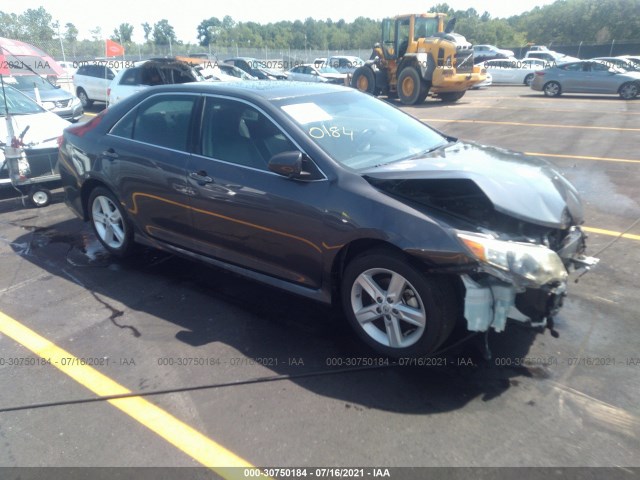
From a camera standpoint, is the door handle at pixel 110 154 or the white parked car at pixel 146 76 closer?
the door handle at pixel 110 154

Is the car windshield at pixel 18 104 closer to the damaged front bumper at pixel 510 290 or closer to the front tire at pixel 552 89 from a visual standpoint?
the damaged front bumper at pixel 510 290

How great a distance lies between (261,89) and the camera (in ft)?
13.9

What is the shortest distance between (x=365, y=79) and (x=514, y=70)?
36.2 ft

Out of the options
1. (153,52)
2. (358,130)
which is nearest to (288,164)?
(358,130)

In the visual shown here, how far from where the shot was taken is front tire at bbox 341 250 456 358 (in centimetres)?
312

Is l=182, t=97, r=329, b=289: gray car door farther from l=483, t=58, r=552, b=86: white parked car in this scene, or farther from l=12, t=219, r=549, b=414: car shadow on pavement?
l=483, t=58, r=552, b=86: white parked car

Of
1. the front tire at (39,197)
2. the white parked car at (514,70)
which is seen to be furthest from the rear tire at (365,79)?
the front tire at (39,197)

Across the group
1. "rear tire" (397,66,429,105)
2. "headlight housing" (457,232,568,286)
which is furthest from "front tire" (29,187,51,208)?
"rear tire" (397,66,429,105)

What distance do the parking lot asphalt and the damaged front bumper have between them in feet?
1.39

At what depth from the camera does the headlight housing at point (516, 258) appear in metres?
2.96

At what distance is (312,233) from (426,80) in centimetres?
1596

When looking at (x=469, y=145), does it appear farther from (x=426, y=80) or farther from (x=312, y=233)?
(x=426, y=80)

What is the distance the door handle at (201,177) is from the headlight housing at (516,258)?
199cm

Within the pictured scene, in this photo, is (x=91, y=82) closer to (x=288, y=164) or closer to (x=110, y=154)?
(x=110, y=154)
